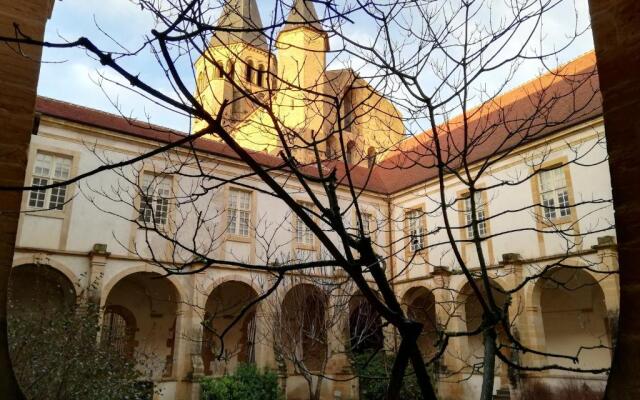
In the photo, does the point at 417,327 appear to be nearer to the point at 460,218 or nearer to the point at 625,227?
the point at 625,227

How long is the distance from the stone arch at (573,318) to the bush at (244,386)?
742 centimetres

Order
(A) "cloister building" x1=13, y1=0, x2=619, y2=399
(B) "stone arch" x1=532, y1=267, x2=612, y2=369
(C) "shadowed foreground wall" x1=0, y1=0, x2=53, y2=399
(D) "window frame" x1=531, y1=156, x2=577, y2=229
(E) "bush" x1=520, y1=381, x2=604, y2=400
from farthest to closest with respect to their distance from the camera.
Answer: (B) "stone arch" x1=532, y1=267, x2=612, y2=369 < (D) "window frame" x1=531, y1=156, x2=577, y2=229 < (A) "cloister building" x1=13, y1=0, x2=619, y2=399 < (E) "bush" x1=520, y1=381, x2=604, y2=400 < (C) "shadowed foreground wall" x1=0, y1=0, x2=53, y2=399

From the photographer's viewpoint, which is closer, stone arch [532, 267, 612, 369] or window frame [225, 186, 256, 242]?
stone arch [532, 267, 612, 369]

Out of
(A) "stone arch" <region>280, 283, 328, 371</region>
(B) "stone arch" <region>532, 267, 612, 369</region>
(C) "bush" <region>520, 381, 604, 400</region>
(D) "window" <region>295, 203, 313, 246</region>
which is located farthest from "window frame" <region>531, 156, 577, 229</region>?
(D) "window" <region>295, 203, 313, 246</region>

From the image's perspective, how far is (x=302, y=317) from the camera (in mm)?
12070

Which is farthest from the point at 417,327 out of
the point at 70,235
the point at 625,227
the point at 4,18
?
the point at 70,235

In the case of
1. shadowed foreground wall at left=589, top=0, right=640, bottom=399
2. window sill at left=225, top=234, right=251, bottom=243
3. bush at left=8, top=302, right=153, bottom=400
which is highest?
window sill at left=225, top=234, right=251, bottom=243

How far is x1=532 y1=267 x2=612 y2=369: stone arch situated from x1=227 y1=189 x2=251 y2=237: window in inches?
335

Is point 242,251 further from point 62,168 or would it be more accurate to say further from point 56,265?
point 62,168

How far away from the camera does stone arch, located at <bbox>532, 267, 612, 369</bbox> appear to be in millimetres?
13969

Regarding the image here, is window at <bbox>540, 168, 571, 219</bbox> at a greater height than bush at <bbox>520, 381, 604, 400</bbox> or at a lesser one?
greater

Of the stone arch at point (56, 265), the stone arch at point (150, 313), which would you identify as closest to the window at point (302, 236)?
the stone arch at point (150, 313)

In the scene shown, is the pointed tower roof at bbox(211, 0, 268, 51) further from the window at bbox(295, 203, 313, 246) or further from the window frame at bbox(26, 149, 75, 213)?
the window at bbox(295, 203, 313, 246)

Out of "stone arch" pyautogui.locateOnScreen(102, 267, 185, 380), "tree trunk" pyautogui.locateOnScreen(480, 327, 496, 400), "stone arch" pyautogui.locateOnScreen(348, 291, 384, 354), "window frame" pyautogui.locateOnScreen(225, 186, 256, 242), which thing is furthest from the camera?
"stone arch" pyautogui.locateOnScreen(102, 267, 185, 380)
